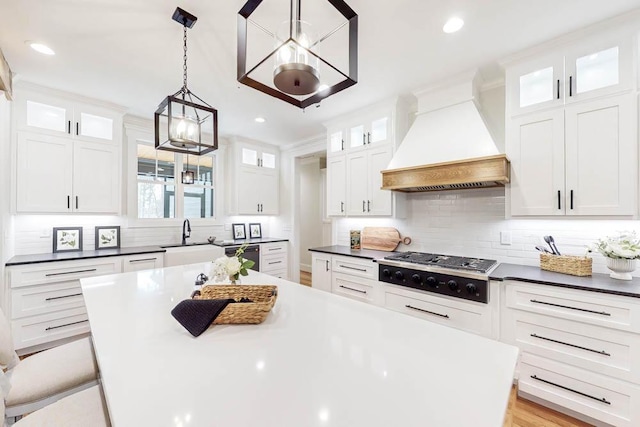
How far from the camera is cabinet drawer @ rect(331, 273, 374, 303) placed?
287cm

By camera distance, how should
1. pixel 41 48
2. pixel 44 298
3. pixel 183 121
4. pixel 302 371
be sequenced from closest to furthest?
pixel 302 371
pixel 183 121
pixel 41 48
pixel 44 298

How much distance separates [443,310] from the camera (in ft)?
7.48

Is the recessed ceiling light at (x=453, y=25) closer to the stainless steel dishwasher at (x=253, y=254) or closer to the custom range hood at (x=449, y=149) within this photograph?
the custom range hood at (x=449, y=149)

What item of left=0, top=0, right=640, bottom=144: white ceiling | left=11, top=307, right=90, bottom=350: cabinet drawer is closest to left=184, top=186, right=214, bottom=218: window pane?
left=0, top=0, right=640, bottom=144: white ceiling

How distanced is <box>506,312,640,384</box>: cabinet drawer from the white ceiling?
6.79 ft

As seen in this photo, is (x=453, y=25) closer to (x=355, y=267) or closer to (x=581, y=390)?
(x=355, y=267)

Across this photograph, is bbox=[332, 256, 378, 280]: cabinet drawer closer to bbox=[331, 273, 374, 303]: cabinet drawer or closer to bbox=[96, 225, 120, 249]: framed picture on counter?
bbox=[331, 273, 374, 303]: cabinet drawer

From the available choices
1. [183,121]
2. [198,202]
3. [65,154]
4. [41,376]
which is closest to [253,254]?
[198,202]

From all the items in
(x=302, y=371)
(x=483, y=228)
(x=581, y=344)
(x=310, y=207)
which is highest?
(x=310, y=207)

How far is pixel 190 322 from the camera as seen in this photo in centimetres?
108

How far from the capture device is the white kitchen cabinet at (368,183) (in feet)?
10.4

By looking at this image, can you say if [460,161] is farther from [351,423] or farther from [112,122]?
[112,122]

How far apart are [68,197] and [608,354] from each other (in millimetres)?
4892

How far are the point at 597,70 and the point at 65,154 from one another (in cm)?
495
